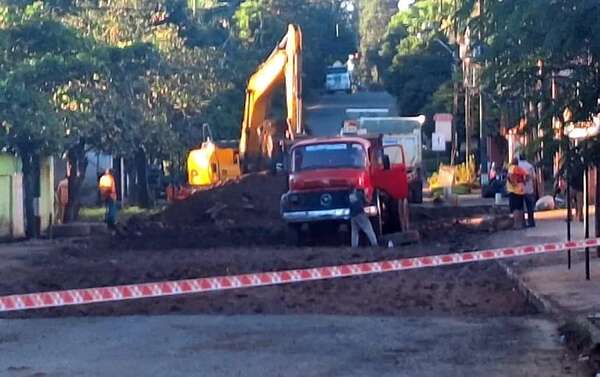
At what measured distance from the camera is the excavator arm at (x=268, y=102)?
1599 inches

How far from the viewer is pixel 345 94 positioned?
113062 millimetres

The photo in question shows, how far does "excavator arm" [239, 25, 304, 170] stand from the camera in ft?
133

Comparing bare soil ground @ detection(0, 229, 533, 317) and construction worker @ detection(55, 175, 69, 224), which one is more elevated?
bare soil ground @ detection(0, 229, 533, 317)

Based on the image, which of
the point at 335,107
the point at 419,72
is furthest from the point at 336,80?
the point at 419,72

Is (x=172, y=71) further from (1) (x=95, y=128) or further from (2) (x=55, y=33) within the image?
(2) (x=55, y=33)

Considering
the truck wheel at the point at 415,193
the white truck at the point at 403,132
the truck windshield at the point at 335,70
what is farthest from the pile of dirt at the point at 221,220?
the truck windshield at the point at 335,70

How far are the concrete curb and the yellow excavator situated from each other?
590 inches

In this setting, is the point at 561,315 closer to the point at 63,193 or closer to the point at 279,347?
the point at 279,347

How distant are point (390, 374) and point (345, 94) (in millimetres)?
100412

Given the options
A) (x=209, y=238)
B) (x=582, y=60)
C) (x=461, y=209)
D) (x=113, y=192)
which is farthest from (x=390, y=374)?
(x=461, y=209)

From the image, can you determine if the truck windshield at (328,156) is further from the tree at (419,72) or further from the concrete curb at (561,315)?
the tree at (419,72)

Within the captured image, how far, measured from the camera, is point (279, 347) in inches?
592

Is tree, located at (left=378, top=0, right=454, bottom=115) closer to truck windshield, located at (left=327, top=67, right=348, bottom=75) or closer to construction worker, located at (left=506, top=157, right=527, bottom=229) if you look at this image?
truck windshield, located at (left=327, top=67, right=348, bottom=75)

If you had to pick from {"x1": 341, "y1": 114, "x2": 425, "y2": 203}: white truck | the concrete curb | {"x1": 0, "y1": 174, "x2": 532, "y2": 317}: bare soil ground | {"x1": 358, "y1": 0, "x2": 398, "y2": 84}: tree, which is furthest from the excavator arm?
{"x1": 358, "y1": 0, "x2": 398, "y2": 84}: tree
